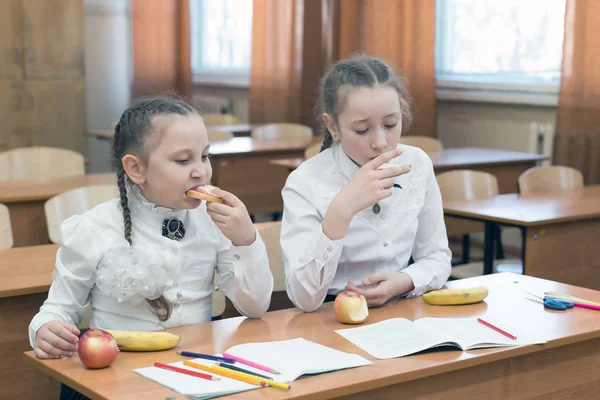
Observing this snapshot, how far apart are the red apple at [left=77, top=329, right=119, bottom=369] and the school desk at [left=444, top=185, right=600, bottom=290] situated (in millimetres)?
1951

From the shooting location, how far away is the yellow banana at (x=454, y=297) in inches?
75.0

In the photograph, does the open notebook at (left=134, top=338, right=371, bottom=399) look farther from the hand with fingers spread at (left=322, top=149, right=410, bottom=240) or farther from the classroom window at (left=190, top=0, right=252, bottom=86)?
the classroom window at (left=190, top=0, right=252, bottom=86)

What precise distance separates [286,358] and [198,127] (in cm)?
52

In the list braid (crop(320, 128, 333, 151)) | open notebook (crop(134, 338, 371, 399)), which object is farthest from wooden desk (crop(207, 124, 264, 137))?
open notebook (crop(134, 338, 371, 399))

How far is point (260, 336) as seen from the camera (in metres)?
1.66

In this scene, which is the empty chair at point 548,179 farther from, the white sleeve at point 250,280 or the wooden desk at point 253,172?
the white sleeve at point 250,280

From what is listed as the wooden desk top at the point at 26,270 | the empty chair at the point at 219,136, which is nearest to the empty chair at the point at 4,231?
the wooden desk top at the point at 26,270

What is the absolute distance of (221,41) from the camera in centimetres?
770

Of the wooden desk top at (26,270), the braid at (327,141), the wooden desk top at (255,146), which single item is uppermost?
the braid at (327,141)

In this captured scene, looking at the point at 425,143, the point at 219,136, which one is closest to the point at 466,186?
the point at 425,143

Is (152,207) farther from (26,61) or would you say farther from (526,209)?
(26,61)

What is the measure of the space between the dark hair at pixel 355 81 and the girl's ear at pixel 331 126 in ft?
0.04

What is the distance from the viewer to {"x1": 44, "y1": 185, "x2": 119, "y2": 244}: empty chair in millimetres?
3014

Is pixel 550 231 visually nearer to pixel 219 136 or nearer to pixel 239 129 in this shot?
pixel 219 136
